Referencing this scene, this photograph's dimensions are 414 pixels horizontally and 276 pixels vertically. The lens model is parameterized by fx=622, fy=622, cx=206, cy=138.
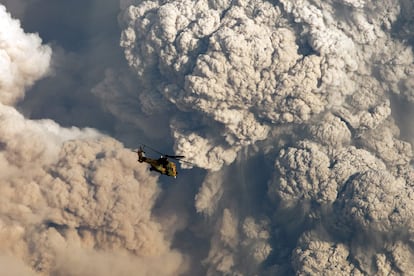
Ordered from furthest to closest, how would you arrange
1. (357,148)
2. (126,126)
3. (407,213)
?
(126,126)
(357,148)
(407,213)

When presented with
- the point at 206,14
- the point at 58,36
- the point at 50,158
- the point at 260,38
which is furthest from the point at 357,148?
the point at 58,36

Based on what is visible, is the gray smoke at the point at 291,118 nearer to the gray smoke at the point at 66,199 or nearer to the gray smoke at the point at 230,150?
the gray smoke at the point at 230,150

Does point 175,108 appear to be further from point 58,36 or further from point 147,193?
point 58,36

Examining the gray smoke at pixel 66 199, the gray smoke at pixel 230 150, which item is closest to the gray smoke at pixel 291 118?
the gray smoke at pixel 230 150

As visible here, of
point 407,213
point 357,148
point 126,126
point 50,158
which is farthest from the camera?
point 126,126

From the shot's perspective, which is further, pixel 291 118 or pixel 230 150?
pixel 230 150

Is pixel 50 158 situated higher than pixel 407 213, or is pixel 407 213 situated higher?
Result: pixel 50 158

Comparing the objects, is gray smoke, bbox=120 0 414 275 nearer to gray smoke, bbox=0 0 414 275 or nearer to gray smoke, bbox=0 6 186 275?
gray smoke, bbox=0 0 414 275

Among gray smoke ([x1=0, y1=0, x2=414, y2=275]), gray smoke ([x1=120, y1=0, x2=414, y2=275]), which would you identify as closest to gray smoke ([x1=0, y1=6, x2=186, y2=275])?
gray smoke ([x1=0, y1=0, x2=414, y2=275])

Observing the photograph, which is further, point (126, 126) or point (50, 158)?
point (126, 126)

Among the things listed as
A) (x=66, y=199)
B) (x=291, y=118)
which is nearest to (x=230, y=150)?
(x=291, y=118)

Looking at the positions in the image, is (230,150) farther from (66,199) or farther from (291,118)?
(66,199)
